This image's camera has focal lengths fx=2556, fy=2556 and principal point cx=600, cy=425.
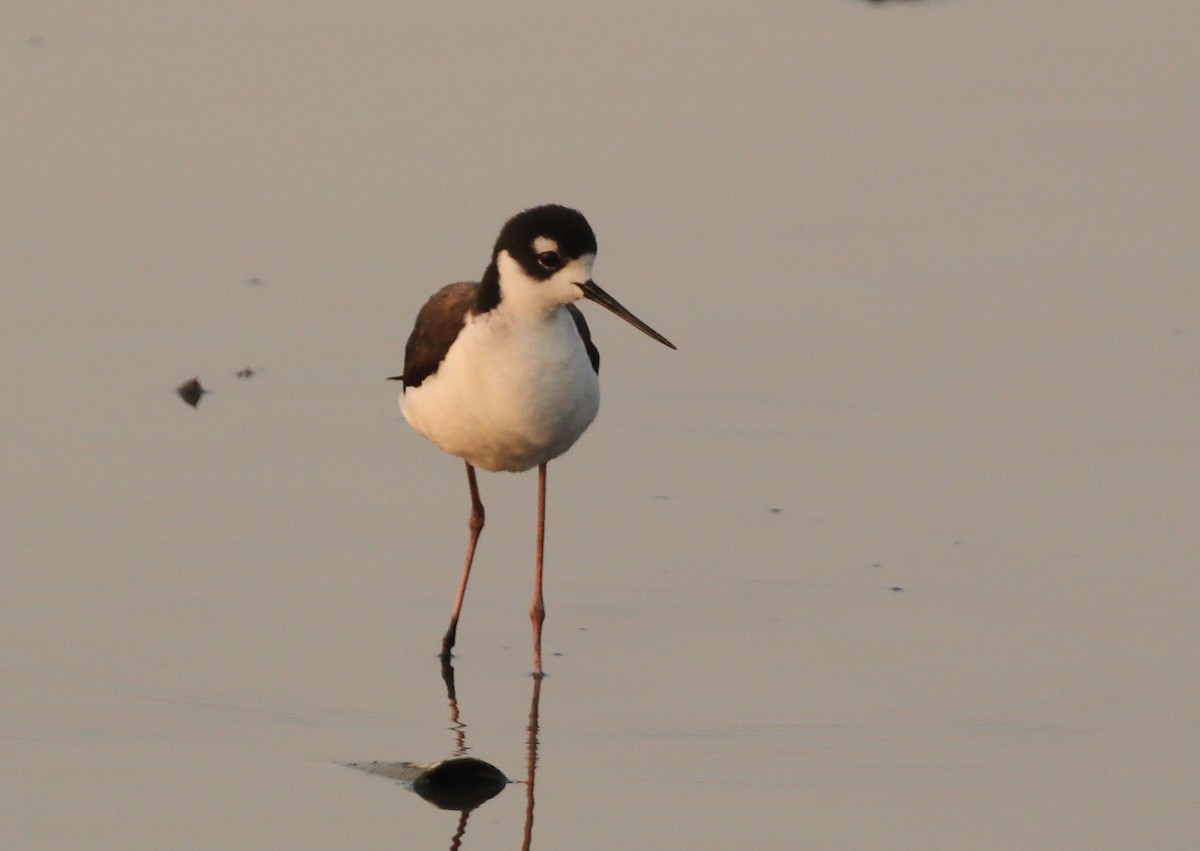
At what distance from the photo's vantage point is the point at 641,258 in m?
11.9

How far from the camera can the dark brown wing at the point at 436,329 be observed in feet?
27.8

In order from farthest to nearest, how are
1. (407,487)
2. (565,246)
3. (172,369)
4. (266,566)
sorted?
1. (172,369)
2. (407,487)
3. (266,566)
4. (565,246)

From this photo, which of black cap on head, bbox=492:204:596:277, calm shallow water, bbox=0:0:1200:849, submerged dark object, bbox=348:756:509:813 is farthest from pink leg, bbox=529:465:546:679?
submerged dark object, bbox=348:756:509:813

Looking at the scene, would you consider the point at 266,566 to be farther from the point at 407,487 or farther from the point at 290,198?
the point at 290,198

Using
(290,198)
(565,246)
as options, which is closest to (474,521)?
(565,246)

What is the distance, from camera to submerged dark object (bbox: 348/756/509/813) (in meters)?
7.08

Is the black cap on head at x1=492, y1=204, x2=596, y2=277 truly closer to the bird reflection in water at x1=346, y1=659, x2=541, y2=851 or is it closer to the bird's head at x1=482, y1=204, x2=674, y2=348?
the bird's head at x1=482, y1=204, x2=674, y2=348

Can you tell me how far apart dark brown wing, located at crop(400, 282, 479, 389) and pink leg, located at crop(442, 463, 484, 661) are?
462mm

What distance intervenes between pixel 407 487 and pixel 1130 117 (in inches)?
243

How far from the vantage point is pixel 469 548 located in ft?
28.8

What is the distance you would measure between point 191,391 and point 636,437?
6.06 feet

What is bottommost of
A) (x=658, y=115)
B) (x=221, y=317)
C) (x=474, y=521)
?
(x=474, y=521)

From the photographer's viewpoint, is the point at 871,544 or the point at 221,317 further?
the point at 221,317

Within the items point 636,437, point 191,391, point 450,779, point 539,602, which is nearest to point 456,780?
point 450,779
